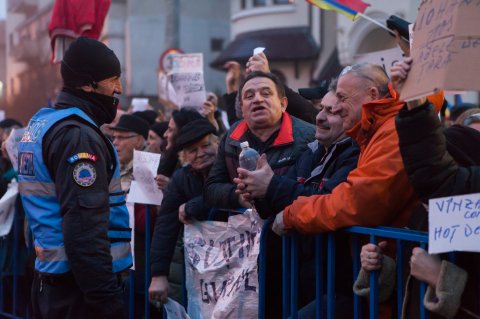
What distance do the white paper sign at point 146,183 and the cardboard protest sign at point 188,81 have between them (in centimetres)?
183

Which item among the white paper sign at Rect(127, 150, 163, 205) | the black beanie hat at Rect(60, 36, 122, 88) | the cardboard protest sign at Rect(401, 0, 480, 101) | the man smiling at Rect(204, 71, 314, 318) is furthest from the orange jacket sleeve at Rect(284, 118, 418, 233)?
the white paper sign at Rect(127, 150, 163, 205)

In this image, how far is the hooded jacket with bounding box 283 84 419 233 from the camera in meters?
3.37

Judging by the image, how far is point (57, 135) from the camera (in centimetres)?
384

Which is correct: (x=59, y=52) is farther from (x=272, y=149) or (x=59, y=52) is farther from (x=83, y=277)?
(x=83, y=277)

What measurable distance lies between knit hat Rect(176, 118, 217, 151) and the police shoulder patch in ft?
5.04

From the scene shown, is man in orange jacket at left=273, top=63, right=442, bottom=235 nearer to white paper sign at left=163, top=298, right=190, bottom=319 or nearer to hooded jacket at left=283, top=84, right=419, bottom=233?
hooded jacket at left=283, top=84, right=419, bottom=233

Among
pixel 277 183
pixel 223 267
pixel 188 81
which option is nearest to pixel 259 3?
pixel 188 81

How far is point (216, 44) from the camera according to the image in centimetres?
3588

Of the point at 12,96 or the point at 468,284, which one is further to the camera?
the point at 12,96

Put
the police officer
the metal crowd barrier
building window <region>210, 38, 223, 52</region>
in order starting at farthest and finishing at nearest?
building window <region>210, 38, 223, 52</region> < the police officer < the metal crowd barrier

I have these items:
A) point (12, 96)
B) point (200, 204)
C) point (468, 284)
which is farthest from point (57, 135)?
point (12, 96)

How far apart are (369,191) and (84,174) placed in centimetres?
135

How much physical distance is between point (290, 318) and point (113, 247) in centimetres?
97

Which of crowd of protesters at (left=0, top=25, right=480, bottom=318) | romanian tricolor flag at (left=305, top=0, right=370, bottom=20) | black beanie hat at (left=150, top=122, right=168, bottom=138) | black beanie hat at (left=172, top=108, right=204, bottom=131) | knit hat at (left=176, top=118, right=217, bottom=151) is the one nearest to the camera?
crowd of protesters at (left=0, top=25, right=480, bottom=318)
